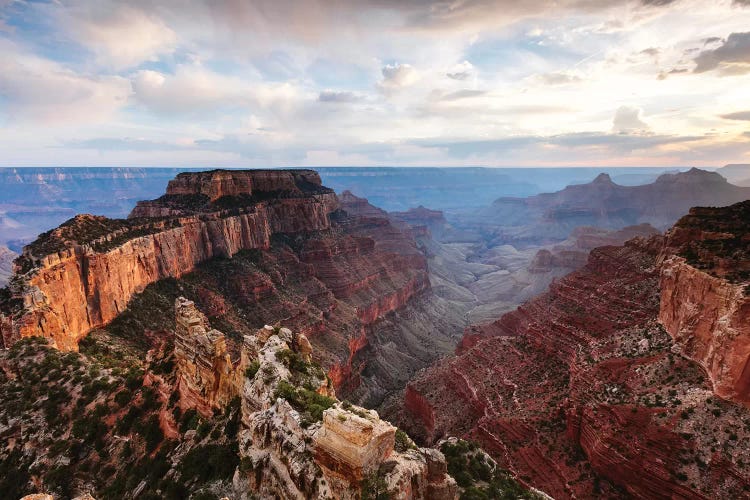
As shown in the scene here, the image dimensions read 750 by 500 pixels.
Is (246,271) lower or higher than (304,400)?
lower

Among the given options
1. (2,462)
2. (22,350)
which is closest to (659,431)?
(2,462)

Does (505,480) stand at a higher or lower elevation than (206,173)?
lower

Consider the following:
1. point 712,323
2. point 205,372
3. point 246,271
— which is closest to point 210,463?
point 205,372

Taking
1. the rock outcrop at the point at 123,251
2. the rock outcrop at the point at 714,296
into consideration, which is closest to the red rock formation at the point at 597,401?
the rock outcrop at the point at 714,296

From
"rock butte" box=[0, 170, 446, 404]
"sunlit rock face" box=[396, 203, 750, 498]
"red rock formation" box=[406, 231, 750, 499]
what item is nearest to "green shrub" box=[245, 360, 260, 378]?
"rock butte" box=[0, 170, 446, 404]

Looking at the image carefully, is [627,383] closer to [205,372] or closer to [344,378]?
[205,372]

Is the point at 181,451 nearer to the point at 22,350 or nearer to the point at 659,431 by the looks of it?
the point at 22,350
